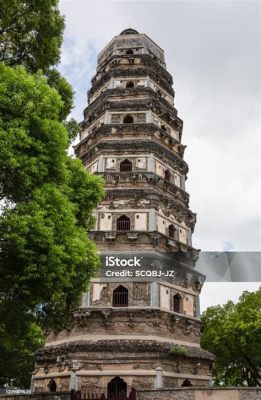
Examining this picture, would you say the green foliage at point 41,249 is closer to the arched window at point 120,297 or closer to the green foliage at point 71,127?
the green foliage at point 71,127

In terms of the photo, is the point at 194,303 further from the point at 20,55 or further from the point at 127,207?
the point at 20,55

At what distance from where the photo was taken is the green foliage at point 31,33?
10875mm

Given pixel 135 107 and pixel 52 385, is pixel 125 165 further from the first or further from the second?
pixel 52 385

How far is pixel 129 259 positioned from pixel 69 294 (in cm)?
734

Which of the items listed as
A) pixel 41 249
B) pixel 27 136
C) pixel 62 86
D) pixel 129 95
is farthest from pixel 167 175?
pixel 41 249

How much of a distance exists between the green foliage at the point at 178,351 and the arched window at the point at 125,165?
27.3ft

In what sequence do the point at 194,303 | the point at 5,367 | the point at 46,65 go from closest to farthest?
the point at 46,65 < the point at 194,303 < the point at 5,367

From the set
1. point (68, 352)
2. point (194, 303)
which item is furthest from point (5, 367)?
point (194, 303)

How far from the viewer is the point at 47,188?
9.33 m

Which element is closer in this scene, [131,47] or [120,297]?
[120,297]

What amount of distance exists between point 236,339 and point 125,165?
11874 mm

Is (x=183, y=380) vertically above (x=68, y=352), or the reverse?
(x=68, y=352)

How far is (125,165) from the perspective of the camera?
19.6 m

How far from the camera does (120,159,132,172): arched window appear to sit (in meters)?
19.5
